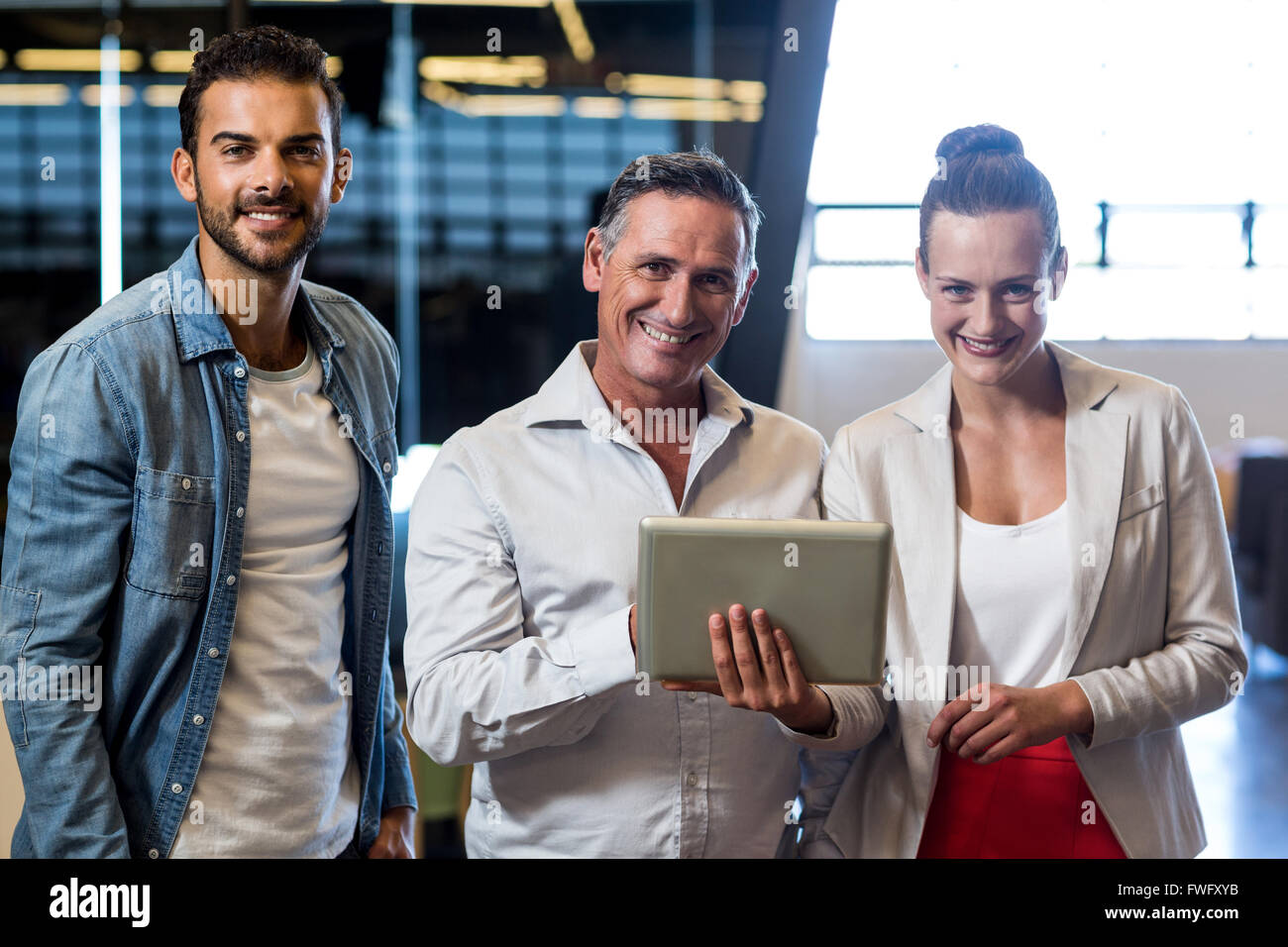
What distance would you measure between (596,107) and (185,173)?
5.52 m

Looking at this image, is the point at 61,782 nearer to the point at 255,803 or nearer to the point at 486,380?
the point at 255,803

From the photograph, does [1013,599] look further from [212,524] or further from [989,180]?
[212,524]

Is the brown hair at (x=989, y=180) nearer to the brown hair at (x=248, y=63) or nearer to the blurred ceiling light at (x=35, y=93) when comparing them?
the brown hair at (x=248, y=63)

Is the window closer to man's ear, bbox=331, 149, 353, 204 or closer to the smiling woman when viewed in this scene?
the smiling woman

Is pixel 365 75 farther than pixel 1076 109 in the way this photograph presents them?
Answer: Yes

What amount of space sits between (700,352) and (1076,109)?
95cm

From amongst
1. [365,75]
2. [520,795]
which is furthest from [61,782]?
[365,75]

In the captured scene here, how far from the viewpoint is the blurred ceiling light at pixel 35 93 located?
25.1ft

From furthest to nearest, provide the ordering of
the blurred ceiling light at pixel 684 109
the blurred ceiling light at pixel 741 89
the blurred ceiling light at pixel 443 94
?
the blurred ceiling light at pixel 443 94 → the blurred ceiling light at pixel 684 109 → the blurred ceiling light at pixel 741 89

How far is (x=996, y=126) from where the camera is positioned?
1.37 metres

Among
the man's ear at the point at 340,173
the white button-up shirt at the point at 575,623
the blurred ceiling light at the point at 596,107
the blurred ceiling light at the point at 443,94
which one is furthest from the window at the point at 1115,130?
the blurred ceiling light at the point at 443,94

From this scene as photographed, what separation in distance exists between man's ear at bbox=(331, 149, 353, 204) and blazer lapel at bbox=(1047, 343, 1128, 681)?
1053mm

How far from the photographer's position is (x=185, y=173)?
4.68 ft

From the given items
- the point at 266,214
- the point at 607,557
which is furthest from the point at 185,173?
the point at 607,557
